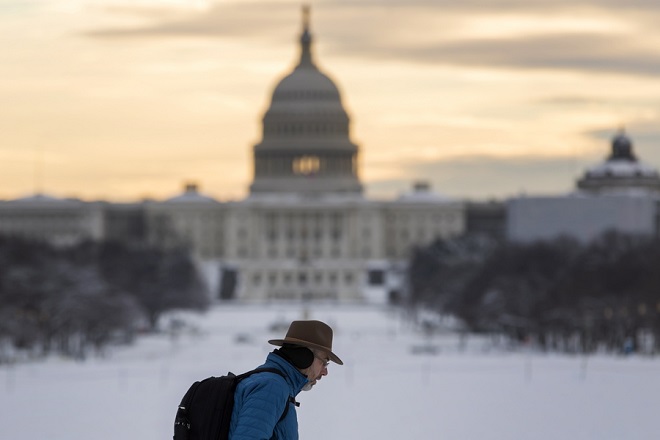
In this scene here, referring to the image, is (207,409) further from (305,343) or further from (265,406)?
(305,343)

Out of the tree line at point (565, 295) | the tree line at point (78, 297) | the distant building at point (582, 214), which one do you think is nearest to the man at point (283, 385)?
the tree line at point (565, 295)

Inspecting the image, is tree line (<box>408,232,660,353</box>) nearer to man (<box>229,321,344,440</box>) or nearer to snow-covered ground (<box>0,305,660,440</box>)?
snow-covered ground (<box>0,305,660,440</box>)

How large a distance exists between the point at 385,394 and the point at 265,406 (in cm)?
3594

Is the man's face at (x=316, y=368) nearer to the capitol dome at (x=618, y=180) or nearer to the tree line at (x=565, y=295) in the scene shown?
the tree line at (x=565, y=295)

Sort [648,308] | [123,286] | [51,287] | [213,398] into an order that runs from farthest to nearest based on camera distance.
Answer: [123,286], [51,287], [648,308], [213,398]

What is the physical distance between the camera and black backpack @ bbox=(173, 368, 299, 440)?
12.6 metres

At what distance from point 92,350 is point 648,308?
22.7 m

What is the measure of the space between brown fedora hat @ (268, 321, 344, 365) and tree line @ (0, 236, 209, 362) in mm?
61306

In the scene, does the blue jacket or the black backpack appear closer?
the blue jacket

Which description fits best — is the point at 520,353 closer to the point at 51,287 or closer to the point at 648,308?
the point at 648,308

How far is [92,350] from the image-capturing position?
8175 centimetres

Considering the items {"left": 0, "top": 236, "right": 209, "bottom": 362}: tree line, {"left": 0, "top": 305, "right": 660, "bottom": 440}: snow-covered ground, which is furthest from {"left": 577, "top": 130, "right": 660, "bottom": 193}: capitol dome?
{"left": 0, "top": 305, "right": 660, "bottom": 440}: snow-covered ground

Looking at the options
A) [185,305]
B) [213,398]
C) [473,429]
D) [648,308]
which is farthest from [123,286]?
[213,398]

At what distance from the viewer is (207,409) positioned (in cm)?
1266
